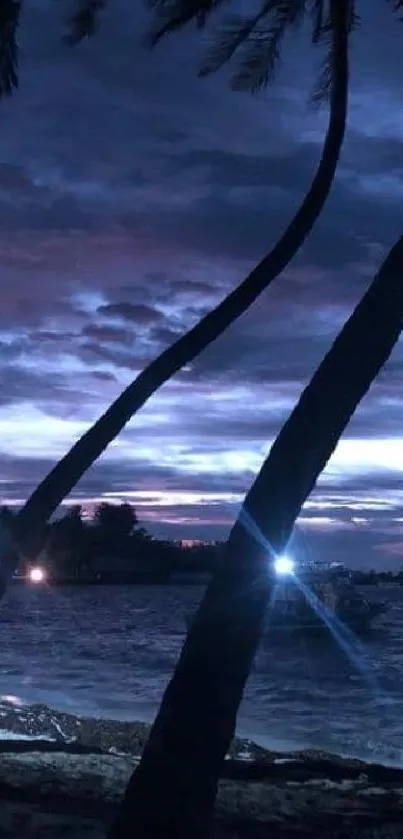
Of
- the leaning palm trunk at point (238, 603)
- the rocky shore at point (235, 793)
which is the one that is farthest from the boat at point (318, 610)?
the leaning palm trunk at point (238, 603)

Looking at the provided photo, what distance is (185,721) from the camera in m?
6.57

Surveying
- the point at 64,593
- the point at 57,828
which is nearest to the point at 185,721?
the point at 57,828

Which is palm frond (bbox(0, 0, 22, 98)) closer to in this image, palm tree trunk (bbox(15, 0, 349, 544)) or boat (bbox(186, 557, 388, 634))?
palm tree trunk (bbox(15, 0, 349, 544))

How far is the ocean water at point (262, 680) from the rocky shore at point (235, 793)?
8234mm

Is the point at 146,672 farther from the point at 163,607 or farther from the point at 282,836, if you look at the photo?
the point at 163,607

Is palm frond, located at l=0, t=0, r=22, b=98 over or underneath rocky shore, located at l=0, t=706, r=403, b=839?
over

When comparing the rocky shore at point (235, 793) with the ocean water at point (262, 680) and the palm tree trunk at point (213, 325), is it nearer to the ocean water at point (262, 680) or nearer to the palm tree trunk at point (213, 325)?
the palm tree trunk at point (213, 325)

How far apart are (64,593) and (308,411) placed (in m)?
189

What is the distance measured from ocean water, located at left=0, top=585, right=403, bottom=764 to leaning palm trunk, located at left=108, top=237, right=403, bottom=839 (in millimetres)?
21005

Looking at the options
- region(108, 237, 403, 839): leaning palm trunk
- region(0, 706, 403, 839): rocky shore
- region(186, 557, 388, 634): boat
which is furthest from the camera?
region(186, 557, 388, 634): boat

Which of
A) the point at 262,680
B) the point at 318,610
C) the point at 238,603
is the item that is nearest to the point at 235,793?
the point at 238,603

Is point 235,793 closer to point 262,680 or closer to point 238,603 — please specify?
point 238,603

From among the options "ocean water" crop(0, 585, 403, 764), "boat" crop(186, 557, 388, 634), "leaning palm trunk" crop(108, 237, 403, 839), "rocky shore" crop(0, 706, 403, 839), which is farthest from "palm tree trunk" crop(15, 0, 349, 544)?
"boat" crop(186, 557, 388, 634)

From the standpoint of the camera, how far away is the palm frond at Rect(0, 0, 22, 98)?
9961mm
